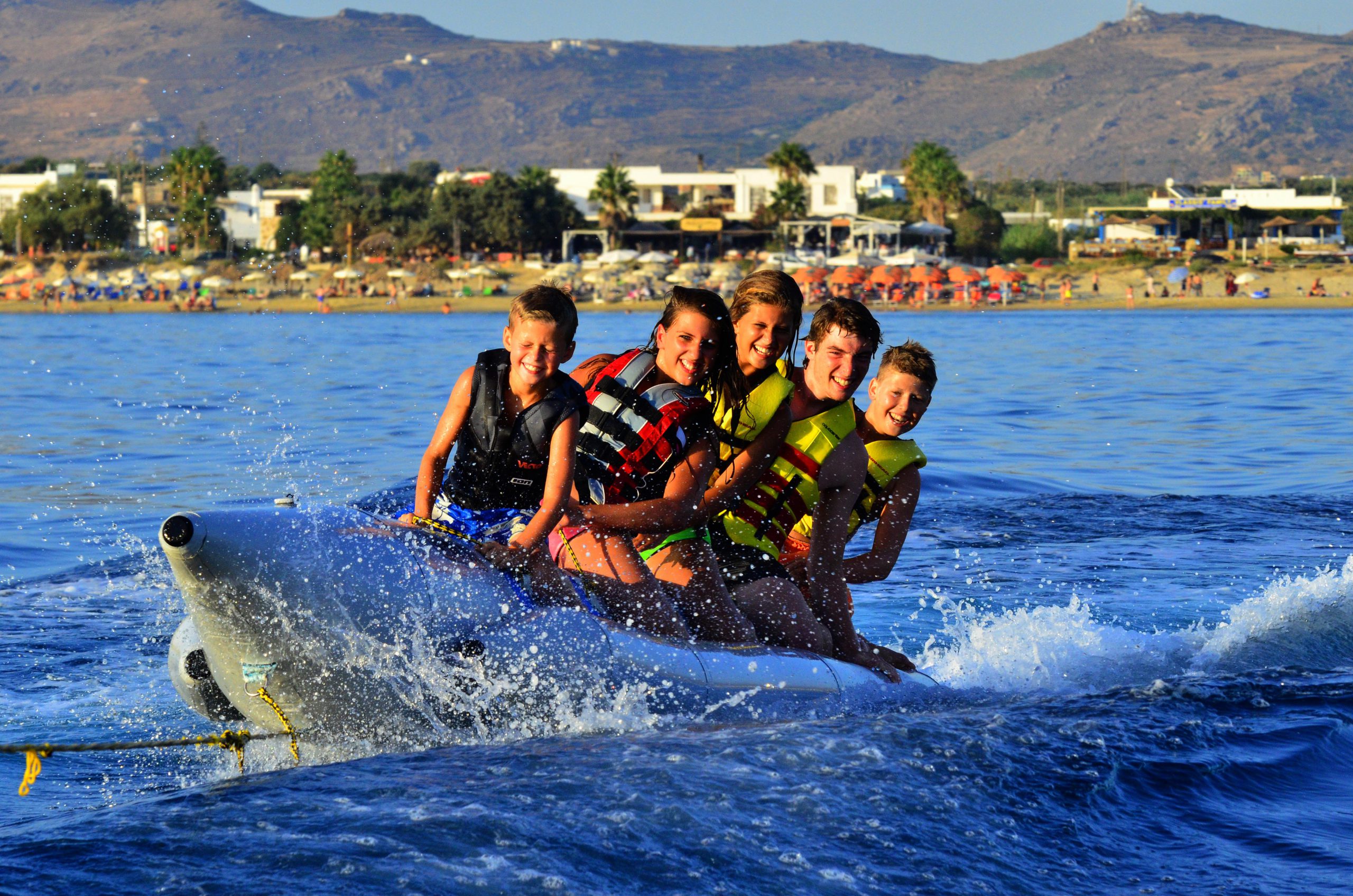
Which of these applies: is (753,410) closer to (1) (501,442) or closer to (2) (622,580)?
(2) (622,580)

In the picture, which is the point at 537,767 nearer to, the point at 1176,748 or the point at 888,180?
the point at 1176,748

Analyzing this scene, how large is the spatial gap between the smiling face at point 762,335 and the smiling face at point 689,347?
7.5 inches

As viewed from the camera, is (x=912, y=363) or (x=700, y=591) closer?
(x=700, y=591)

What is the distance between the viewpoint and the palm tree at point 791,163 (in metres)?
72.8

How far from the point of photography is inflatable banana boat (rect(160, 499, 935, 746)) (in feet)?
12.9

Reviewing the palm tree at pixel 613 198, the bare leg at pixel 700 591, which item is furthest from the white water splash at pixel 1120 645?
the palm tree at pixel 613 198

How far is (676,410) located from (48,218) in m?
83.5

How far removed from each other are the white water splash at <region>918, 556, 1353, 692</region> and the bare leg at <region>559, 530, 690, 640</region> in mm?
1832

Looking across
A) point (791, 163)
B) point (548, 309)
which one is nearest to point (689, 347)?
point (548, 309)

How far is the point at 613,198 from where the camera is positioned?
75.1m

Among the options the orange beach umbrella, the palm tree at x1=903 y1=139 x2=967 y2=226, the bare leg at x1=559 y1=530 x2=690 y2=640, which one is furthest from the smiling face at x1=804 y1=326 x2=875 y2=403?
the palm tree at x1=903 y1=139 x2=967 y2=226

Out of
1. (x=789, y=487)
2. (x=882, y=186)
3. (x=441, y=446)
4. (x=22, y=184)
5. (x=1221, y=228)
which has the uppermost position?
(x=22, y=184)

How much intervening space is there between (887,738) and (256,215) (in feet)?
285

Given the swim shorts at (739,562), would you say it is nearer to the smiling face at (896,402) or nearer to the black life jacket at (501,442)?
the smiling face at (896,402)
